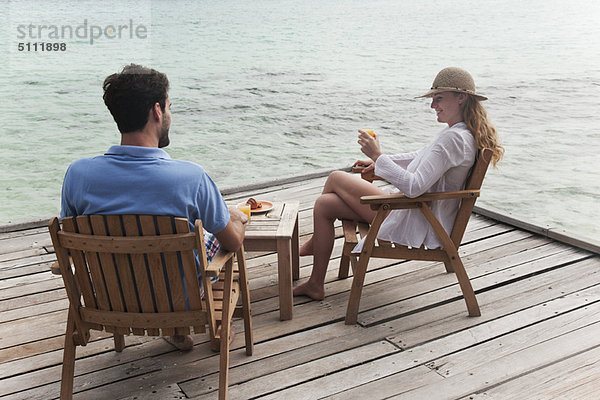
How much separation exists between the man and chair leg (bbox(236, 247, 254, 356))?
414mm

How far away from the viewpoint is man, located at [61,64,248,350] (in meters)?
2.26

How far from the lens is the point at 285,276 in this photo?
10.7 feet

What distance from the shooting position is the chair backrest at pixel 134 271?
2.25 m

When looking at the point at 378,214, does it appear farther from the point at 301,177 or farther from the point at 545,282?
the point at 301,177

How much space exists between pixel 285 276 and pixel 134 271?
108 centimetres

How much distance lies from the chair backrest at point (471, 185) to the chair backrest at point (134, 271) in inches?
55.6

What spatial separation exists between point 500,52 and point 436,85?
21.3 metres

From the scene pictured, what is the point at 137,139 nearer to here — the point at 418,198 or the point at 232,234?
the point at 232,234

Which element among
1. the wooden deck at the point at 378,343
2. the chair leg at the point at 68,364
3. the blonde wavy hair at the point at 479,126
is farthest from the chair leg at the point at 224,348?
the blonde wavy hair at the point at 479,126

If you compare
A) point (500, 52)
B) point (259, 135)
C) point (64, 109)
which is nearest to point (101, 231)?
point (259, 135)

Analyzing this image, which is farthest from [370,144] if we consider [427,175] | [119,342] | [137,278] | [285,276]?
[119,342]

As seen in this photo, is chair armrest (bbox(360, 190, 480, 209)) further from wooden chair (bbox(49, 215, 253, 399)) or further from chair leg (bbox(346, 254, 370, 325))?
wooden chair (bbox(49, 215, 253, 399))

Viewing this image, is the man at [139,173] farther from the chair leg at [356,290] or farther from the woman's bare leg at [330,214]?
the woman's bare leg at [330,214]

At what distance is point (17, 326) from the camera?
3.28 metres
